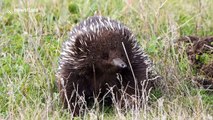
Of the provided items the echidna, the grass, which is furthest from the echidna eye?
the grass

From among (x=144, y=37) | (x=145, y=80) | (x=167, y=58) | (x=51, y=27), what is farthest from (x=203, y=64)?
(x=51, y=27)

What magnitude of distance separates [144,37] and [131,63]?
4.49 ft

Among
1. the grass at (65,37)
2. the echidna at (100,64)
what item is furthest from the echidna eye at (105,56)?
the grass at (65,37)

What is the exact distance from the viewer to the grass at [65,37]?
16.9ft

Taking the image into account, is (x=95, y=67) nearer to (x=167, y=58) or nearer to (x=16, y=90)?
(x=16, y=90)

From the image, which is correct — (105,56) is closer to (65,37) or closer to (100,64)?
(100,64)

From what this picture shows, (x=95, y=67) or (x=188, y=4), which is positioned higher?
(x=188, y=4)

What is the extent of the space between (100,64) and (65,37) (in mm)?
1691

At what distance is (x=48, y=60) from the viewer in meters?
Result: 6.25

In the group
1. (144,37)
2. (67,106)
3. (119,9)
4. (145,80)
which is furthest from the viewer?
(119,9)

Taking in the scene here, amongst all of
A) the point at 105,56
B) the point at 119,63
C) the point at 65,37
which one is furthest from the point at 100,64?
the point at 65,37

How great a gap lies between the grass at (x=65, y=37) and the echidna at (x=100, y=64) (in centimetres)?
17

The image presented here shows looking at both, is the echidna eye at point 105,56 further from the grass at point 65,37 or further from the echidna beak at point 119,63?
the grass at point 65,37

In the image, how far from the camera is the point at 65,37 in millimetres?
6766
